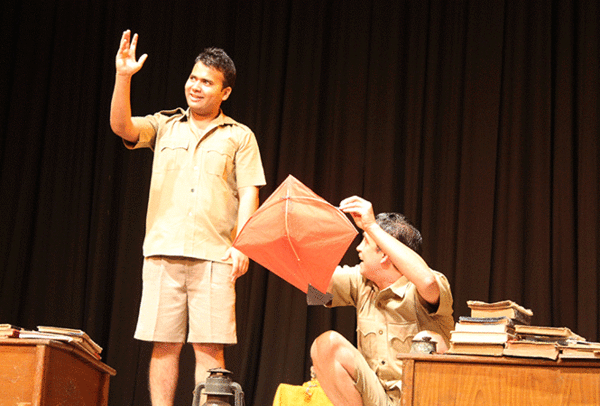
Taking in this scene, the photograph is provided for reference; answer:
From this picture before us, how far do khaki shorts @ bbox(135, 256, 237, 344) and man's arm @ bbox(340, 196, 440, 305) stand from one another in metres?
0.74

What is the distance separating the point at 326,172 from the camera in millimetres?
4457

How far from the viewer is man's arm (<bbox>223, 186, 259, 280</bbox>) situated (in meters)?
3.03

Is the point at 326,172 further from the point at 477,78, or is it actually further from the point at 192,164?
the point at 192,164

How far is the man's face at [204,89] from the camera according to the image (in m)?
3.18

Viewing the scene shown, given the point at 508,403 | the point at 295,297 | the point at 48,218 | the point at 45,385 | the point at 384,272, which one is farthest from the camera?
the point at 48,218

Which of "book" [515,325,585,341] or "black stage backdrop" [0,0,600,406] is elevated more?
"black stage backdrop" [0,0,600,406]

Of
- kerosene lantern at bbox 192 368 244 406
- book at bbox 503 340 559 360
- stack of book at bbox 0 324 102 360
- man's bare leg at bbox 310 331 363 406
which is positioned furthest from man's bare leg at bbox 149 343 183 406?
book at bbox 503 340 559 360

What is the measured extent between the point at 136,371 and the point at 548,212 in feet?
8.90

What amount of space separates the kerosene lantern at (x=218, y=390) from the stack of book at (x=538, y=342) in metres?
1.08

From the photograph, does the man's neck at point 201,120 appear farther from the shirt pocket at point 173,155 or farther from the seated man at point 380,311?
the seated man at point 380,311

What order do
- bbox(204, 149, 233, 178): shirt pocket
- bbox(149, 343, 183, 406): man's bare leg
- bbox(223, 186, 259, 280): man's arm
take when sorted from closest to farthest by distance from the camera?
bbox(149, 343, 183, 406): man's bare leg < bbox(223, 186, 259, 280): man's arm < bbox(204, 149, 233, 178): shirt pocket

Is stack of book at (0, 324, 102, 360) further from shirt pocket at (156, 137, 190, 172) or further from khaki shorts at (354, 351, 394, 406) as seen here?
khaki shorts at (354, 351, 394, 406)

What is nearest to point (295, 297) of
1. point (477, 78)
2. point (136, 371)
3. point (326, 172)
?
point (326, 172)

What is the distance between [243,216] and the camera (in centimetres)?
309
